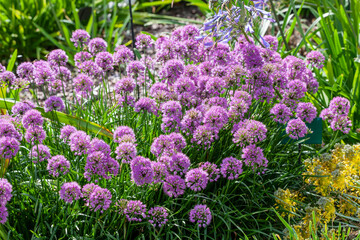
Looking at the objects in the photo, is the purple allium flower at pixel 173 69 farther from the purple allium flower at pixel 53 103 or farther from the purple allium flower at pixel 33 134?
the purple allium flower at pixel 33 134

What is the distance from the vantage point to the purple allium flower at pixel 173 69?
103 inches

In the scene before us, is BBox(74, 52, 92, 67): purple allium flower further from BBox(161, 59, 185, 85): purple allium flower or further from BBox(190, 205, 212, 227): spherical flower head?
BBox(190, 205, 212, 227): spherical flower head

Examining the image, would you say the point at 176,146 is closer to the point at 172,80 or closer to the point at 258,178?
the point at 172,80

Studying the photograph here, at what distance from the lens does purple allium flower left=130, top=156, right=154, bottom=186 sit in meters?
2.00

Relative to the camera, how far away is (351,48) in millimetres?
4094

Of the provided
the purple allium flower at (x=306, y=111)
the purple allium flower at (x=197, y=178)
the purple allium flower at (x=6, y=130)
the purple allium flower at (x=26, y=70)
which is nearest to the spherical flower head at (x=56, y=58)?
the purple allium flower at (x=26, y=70)

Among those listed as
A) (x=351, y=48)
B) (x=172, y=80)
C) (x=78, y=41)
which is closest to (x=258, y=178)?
(x=172, y=80)

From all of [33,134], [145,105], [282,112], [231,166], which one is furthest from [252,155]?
[33,134]

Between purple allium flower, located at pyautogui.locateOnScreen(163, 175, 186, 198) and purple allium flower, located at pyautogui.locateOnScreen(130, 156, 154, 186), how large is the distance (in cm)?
17

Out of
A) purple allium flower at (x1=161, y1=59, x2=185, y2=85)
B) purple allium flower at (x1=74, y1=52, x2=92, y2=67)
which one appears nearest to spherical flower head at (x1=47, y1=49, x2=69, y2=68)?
purple allium flower at (x1=74, y1=52, x2=92, y2=67)

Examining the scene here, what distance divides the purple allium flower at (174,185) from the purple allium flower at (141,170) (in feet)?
0.55

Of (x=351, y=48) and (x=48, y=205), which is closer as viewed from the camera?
(x=48, y=205)

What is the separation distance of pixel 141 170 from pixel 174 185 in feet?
0.75

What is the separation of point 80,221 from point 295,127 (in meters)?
1.18
